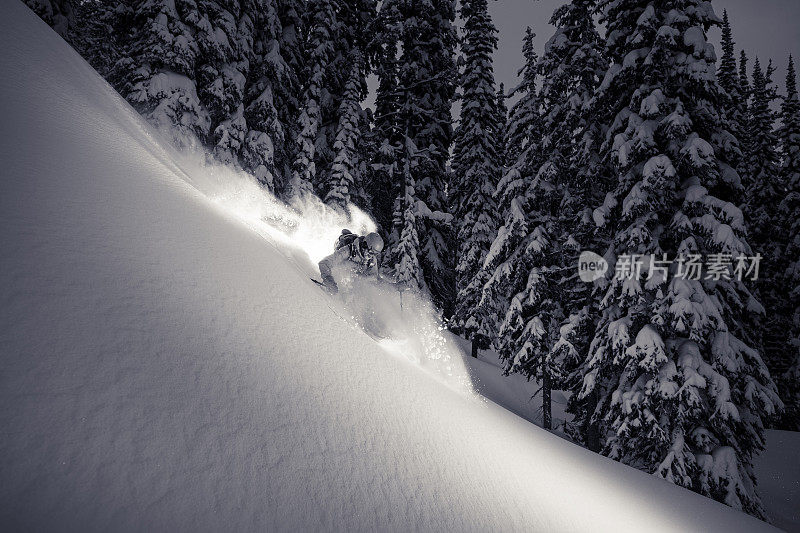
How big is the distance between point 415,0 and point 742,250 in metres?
13.2

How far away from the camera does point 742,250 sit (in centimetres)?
767

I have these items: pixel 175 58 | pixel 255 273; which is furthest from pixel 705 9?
pixel 175 58

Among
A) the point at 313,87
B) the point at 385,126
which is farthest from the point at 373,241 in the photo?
the point at 313,87

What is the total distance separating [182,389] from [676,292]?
9467mm

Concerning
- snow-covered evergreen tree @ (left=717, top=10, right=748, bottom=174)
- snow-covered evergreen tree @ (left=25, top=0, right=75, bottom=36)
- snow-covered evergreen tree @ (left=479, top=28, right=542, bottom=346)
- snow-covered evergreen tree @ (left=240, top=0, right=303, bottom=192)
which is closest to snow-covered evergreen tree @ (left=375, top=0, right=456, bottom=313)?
snow-covered evergreen tree @ (left=479, top=28, right=542, bottom=346)

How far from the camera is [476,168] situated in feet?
63.1

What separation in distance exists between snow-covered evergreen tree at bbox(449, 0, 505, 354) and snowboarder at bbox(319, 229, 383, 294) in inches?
472

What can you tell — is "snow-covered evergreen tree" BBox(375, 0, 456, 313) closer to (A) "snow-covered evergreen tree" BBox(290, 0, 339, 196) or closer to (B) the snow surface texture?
(A) "snow-covered evergreen tree" BBox(290, 0, 339, 196)

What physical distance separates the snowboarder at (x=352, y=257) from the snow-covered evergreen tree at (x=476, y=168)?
472 inches

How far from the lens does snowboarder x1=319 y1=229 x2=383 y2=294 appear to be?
5.99 metres

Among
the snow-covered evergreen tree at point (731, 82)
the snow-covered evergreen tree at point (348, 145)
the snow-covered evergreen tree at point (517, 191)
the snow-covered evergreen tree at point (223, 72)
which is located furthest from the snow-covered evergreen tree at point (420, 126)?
the snow-covered evergreen tree at point (731, 82)

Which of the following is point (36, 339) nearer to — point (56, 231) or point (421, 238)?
point (56, 231)

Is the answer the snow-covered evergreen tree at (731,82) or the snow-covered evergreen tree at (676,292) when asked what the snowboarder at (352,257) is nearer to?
the snow-covered evergreen tree at (676,292)

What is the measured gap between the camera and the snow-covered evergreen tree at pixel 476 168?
18.1 metres
